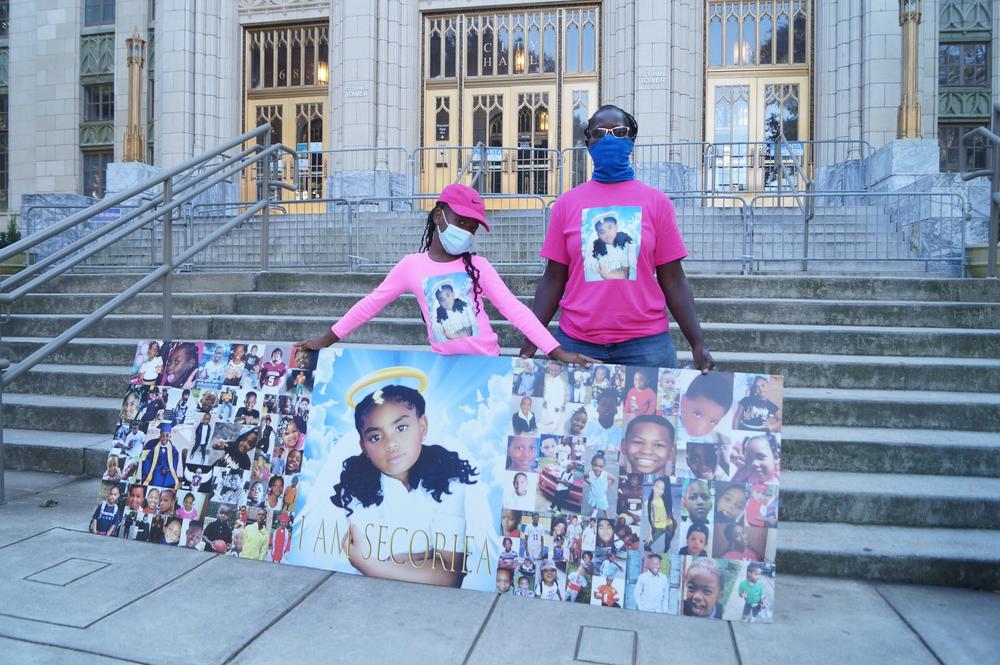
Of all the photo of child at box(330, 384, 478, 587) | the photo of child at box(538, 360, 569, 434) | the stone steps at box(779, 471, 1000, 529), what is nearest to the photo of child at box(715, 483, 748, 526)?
the photo of child at box(538, 360, 569, 434)

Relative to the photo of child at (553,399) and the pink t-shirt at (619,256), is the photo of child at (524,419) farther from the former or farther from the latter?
the pink t-shirt at (619,256)

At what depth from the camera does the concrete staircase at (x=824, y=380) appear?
4410 mm

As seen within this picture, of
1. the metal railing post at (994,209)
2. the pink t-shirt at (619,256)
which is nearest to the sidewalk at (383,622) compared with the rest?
the pink t-shirt at (619,256)

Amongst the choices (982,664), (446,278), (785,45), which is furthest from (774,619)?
(785,45)

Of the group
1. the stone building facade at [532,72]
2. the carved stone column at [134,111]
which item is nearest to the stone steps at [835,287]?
the stone building facade at [532,72]

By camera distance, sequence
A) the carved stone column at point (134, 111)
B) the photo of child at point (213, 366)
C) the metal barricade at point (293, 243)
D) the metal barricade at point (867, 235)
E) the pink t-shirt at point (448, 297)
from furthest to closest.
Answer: the carved stone column at point (134, 111) → the metal barricade at point (293, 243) → the metal barricade at point (867, 235) → the photo of child at point (213, 366) → the pink t-shirt at point (448, 297)

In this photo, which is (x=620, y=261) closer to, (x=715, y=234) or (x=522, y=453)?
(x=522, y=453)

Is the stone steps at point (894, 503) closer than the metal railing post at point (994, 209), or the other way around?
the stone steps at point (894, 503)

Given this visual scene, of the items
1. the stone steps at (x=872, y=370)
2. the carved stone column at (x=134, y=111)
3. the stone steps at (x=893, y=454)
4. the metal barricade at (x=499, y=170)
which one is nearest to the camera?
the stone steps at (x=893, y=454)

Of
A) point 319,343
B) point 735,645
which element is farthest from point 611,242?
point 735,645

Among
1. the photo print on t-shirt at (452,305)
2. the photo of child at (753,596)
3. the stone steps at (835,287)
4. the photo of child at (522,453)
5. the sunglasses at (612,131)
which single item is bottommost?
the photo of child at (753,596)

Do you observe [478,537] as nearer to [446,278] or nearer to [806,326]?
[446,278]

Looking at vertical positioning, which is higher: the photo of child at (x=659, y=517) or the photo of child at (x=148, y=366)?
the photo of child at (x=148, y=366)

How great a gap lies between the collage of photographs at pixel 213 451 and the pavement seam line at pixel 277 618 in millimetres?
319
